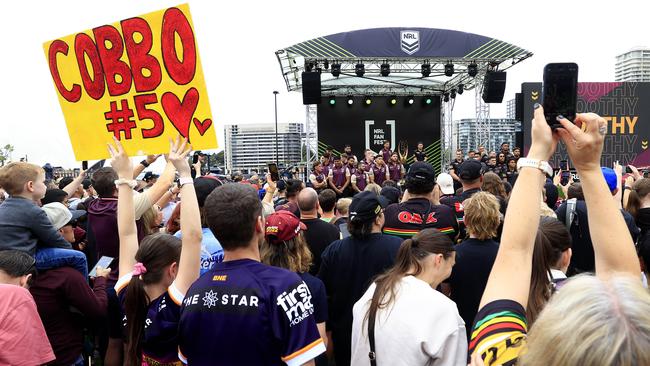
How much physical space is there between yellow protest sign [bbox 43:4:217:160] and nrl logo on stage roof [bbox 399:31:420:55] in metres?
13.8

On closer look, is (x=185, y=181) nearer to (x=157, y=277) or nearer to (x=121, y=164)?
(x=157, y=277)

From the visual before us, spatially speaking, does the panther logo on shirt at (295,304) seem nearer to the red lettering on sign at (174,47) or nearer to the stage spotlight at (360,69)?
the red lettering on sign at (174,47)

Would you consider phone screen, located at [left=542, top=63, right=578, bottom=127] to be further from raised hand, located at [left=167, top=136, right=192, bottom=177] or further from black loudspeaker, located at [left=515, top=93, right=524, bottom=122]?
black loudspeaker, located at [left=515, top=93, right=524, bottom=122]

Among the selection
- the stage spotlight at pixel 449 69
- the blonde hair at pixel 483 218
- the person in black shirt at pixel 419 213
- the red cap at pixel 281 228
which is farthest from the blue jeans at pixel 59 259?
the stage spotlight at pixel 449 69

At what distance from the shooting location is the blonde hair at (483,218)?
3.43 m

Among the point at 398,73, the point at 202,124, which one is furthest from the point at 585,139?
the point at 398,73

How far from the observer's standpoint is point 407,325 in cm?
229

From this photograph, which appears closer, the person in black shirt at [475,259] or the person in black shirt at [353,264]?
the person in black shirt at [475,259]

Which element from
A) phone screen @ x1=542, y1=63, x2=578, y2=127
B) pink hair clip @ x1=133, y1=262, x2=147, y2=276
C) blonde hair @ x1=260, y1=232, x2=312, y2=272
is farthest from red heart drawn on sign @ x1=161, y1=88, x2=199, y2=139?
phone screen @ x1=542, y1=63, x2=578, y2=127

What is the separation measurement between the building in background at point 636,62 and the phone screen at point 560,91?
52192mm

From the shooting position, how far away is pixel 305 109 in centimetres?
1964

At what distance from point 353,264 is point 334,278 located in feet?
0.59

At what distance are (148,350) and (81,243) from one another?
135 inches

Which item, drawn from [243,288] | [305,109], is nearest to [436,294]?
[243,288]
